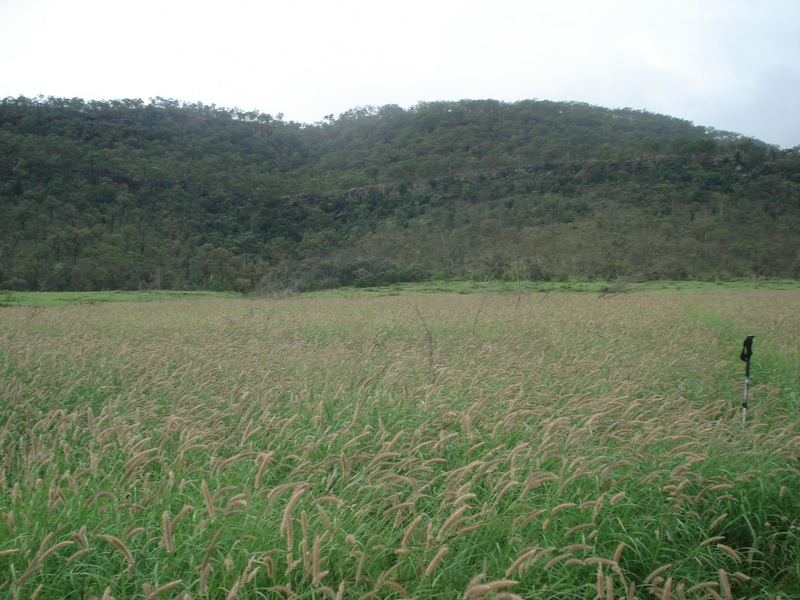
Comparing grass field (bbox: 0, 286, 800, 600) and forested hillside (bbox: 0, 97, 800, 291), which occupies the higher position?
forested hillside (bbox: 0, 97, 800, 291)

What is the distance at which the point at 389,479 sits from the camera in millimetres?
2678

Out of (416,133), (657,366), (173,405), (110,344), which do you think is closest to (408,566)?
(173,405)

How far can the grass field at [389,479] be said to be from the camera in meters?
2.01

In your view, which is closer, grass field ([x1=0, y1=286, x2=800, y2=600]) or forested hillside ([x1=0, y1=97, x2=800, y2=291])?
grass field ([x1=0, y1=286, x2=800, y2=600])

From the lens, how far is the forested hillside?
33.7 m

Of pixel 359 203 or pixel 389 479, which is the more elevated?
pixel 359 203

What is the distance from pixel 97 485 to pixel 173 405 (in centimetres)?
161

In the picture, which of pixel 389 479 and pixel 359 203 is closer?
pixel 389 479

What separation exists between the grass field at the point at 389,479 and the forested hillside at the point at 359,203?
14460 mm

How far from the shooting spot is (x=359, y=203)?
5812 centimetres

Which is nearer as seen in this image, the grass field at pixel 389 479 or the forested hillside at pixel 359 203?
the grass field at pixel 389 479

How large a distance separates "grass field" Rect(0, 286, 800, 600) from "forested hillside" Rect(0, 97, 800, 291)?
14.5 meters

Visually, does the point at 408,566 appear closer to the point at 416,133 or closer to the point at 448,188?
the point at 448,188

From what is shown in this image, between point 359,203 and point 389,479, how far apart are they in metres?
56.9
